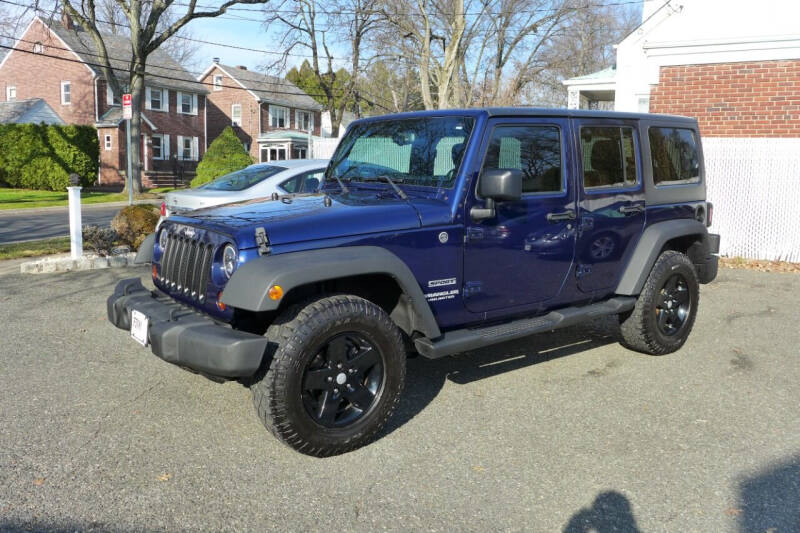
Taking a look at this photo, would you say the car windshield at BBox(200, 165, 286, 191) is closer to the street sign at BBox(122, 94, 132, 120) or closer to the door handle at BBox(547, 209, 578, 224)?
the door handle at BBox(547, 209, 578, 224)

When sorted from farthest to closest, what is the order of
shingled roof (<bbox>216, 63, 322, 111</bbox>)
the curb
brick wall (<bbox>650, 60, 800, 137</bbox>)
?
shingled roof (<bbox>216, 63, 322, 111</bbox>)
brick wall (<bbox>650, 60, 800, 137</bbox>)
the curb

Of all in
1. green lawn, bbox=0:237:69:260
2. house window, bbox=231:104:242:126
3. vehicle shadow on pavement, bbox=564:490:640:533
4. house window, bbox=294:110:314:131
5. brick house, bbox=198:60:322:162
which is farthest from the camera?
house window, bbox=294:110:314:131

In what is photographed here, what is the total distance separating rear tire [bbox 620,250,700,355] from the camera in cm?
546

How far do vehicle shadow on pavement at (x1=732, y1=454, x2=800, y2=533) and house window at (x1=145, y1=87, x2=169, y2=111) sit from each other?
4155 centimetres

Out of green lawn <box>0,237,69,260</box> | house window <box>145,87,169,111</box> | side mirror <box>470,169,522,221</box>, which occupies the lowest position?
green lawn <box>0,237,69,260</box>

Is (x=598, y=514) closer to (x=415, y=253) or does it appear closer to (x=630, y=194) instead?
(x=415, y=253)

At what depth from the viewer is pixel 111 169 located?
119 ft

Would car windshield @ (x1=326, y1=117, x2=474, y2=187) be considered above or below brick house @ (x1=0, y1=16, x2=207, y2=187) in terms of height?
below

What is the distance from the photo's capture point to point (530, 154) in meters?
4.63

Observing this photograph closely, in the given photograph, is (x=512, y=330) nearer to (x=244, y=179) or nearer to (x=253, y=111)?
(x=244, y=179)

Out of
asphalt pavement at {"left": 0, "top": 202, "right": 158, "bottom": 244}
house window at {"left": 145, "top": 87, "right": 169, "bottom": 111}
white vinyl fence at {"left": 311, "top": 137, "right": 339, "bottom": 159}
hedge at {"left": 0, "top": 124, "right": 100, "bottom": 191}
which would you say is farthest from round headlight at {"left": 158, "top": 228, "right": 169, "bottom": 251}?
house window at {"left": 145, "top": 87, "right": 169, "bottom": 111}

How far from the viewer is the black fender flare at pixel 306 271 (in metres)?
3.38

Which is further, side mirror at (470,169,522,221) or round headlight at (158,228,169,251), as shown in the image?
A: round headlight at (158,228,169,251)

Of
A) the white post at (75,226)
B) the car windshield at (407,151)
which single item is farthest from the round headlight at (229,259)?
the white post at (75,226)
